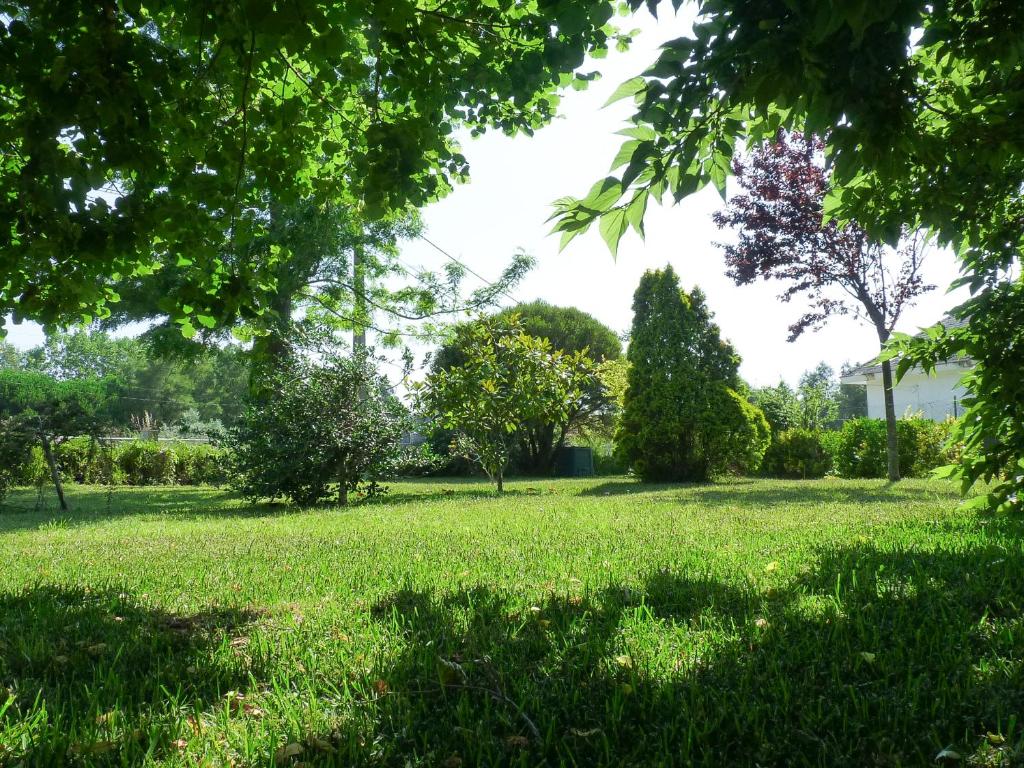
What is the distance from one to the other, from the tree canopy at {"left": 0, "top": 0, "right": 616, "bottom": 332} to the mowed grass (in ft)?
5.14

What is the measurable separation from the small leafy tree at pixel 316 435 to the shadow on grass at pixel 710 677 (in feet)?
24.7

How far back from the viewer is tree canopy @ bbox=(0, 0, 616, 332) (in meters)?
2.54

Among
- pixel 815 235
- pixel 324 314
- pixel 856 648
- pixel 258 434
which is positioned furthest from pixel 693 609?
pixel 324 314

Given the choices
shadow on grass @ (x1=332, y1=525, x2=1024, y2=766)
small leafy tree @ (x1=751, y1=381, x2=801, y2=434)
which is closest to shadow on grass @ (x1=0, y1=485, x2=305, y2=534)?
shadow on grass @ (x1=332, y1=525, x2=1024, y2=766)

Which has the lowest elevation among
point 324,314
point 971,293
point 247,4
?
point 971,293

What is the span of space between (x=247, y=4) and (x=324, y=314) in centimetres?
1595

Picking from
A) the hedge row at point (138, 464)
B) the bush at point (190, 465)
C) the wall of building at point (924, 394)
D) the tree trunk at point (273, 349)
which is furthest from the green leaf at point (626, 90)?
the wall of building at point (924, 394)

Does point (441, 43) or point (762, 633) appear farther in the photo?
point (441, 43)

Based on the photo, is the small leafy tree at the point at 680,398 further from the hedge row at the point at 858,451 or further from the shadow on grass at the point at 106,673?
the shadow on grass at the point at 106,673

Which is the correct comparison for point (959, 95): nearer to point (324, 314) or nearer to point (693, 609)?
point (693, 609)

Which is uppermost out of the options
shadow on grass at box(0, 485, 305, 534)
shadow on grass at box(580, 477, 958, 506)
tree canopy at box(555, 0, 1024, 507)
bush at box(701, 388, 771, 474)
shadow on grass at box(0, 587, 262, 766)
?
tree canopy at box(555, 0, 1024, 507)

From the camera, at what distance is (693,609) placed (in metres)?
3.10

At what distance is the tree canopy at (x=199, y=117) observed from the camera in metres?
2.54

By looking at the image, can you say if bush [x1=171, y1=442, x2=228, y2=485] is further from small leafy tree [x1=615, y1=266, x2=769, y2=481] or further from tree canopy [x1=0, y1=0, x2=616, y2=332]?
tree canopy [x1=0, y1=0, x2=616, y2=332]
